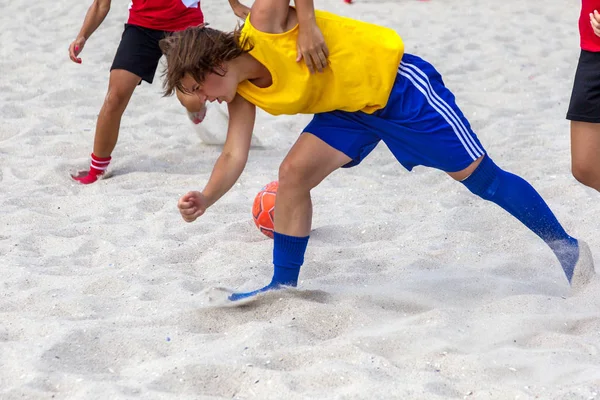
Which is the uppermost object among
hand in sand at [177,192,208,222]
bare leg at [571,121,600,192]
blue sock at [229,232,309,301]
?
bare leg at [571,121,600,192]

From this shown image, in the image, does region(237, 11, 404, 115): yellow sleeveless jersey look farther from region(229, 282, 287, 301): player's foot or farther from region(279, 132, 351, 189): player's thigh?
region(229, 282, 287, 301): player's foot

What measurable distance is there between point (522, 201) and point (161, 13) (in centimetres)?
256

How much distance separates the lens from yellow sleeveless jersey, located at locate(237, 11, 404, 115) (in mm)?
2996

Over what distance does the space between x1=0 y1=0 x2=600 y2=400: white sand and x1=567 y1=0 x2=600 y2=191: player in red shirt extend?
508mm

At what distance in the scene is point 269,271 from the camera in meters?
3.71

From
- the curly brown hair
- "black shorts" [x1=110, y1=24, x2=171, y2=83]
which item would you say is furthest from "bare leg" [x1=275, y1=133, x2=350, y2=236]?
"black shorts" [x1=110, y1=24, x2=171, y2=83]

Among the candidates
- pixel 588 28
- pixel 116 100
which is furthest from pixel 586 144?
pixel 116 100

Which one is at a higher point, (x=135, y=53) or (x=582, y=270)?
(x=582, y=270)

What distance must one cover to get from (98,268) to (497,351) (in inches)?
71.0

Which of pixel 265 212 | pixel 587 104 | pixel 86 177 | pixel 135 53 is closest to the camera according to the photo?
pixel 587 104

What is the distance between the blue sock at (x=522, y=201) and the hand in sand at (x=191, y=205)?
3.42ft

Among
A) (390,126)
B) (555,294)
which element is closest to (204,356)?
(390,126)

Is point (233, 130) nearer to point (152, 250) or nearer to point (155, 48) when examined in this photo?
point (152, 250)

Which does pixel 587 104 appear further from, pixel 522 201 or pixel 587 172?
pixel 522 201
